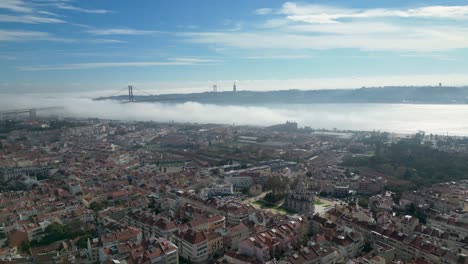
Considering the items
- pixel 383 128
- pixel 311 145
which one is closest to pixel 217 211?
pixel 311 145

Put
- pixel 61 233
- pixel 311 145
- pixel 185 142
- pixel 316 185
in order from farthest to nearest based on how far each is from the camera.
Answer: pixel 185 142 → pixel 311 145 → pixel 316 185 → pixel 61 233

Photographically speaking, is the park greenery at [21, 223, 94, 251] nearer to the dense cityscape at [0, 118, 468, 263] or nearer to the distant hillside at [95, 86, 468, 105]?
the dense cityscape at [0, 118, 468, 263]

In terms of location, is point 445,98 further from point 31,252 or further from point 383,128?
point 31,252

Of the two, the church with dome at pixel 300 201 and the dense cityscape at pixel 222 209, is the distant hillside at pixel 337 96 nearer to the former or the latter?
the dense cityscape at pixel 222 209

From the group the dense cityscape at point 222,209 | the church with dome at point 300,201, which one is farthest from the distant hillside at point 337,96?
the church with dome at point 300,201

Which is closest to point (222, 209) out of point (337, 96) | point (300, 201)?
point (300, 201)

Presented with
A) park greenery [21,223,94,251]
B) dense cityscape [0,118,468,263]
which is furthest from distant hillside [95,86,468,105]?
park greenery [21,223,94,251]
